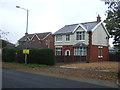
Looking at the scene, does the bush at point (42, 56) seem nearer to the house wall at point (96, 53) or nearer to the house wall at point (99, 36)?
the house wall at point (96, 53)

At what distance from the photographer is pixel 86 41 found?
40969 mm

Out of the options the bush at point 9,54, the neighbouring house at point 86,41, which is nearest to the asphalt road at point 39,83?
the bush at point 9,54

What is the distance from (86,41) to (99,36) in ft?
11.7

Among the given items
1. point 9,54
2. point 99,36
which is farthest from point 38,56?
point 99,36

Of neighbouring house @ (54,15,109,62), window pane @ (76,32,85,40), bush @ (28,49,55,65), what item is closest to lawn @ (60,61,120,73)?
bush @ (28,49,55,65)

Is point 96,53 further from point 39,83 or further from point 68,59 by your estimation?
point 39,83

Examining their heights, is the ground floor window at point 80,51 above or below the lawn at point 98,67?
above

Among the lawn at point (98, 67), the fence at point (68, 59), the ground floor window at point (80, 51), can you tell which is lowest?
the lawn at point (98, 67)

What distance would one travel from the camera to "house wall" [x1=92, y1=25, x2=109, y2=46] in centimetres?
4159

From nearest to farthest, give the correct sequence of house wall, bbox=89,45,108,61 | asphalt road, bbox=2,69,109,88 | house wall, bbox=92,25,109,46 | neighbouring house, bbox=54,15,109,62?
asphalt road, bbox=2,69,109,88 → neighbouring house, bbox=54,15,109,62 → house wall, bbox=89,45,108,61 → house wall, bbox=92,25,109,46

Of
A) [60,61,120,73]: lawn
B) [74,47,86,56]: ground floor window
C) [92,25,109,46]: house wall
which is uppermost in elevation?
[92,25,109,46]: house wall

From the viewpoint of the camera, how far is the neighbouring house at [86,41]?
1604 inches

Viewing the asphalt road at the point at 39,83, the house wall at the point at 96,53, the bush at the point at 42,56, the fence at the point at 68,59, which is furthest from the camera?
the house wall at the point at 96,53

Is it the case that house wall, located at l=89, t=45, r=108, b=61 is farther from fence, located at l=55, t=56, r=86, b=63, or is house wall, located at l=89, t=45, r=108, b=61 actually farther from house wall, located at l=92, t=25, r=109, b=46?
fence, located at l=55, t=56, r=86, b=63
